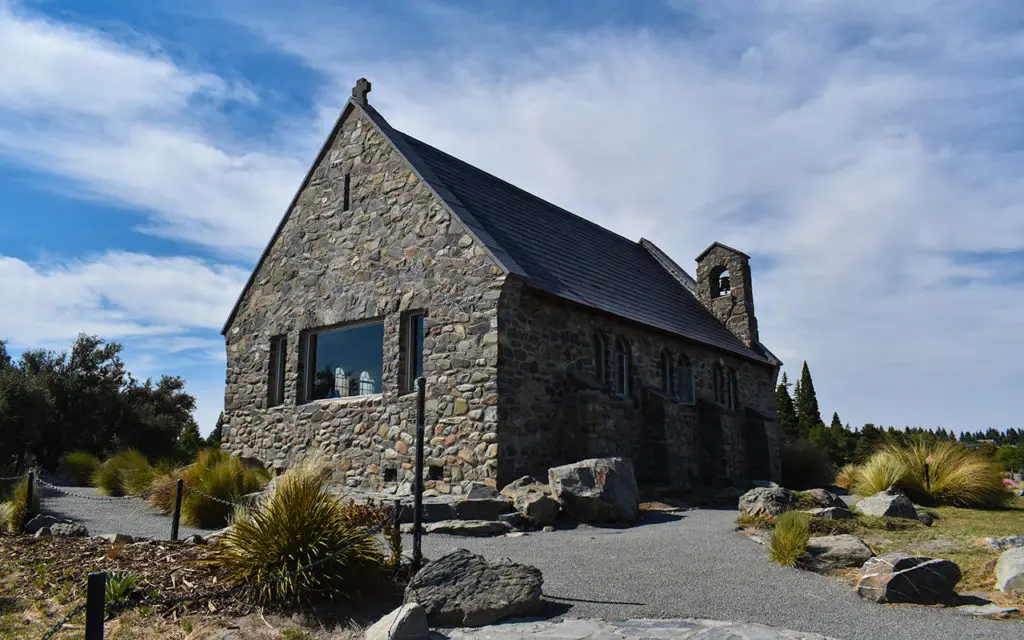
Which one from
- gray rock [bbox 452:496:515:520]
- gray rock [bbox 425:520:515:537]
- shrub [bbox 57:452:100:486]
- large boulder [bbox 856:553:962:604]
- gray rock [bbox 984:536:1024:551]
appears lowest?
large boulder [bbox 856:553:962:604]

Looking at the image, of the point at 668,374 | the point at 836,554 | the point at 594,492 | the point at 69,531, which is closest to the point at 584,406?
the point at 594,492

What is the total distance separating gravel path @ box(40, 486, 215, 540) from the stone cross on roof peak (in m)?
9.83

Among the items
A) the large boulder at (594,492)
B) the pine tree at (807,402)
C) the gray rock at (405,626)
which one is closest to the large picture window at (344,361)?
the large boulder at (594,492)

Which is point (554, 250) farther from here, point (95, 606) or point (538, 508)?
point (95, 606)

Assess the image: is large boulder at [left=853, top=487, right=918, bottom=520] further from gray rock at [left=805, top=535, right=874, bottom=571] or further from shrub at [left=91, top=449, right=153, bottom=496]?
shrub at [left=91, top=449, right=153, bottom=496]

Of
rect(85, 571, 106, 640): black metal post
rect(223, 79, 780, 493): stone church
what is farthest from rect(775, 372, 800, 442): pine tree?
rect(85, 571, 106, 640): black metal post

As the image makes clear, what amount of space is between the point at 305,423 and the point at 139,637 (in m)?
10.0

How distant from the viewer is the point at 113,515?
456 inches

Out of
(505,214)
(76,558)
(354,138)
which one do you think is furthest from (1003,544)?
(354,138)

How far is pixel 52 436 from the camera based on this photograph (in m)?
19.5

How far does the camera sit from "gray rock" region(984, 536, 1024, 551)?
8440mm

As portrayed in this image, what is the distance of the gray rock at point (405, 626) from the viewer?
219 inches

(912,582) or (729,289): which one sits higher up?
(729,289)

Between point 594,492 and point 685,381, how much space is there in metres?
8.62
